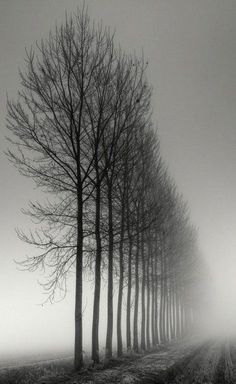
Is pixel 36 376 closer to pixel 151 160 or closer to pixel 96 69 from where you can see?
pixel 96 69

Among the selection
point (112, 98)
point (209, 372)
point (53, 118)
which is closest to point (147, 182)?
point (112, 98)

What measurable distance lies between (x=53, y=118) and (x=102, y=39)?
383cm

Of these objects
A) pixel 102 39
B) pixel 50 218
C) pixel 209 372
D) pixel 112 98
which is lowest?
pixel 209 372

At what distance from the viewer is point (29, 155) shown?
1600cm

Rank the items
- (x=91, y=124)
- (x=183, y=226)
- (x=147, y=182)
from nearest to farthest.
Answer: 1. (x=91, y=124)
2. (x=147, y=182)
3. (x=183, y=226)

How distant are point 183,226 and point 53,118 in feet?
92.0

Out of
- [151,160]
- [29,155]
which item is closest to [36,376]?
[29,155]

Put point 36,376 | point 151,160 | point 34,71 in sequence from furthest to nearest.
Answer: point 151,160 < point 34,71 < point 36,376

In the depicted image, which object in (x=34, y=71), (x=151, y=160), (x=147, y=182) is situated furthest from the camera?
(x=151, y=160)

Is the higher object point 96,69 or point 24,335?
point 96,69

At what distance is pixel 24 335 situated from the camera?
67.8 metres

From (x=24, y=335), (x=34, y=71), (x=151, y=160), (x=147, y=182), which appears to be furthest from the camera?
(x=24, y=335)

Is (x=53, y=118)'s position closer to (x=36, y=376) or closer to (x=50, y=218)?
(x=50, y=218)

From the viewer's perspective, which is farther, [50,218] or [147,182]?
[147,182]
